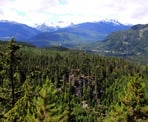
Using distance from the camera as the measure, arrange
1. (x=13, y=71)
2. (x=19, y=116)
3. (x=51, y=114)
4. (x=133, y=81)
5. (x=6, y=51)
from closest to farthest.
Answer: (x=51, y=114), (x=19, y=116), (x=6, y=51), (x=13, y=71), (x=133, y=81)

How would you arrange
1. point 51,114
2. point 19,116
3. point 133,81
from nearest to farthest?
point 51,114, point 19,116, point 133,81

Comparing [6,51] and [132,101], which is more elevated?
[6,51]

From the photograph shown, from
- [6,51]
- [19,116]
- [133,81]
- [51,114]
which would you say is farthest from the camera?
[133,81]

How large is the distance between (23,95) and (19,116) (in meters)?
3.15

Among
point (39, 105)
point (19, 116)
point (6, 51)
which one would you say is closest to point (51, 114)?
point (39, 105)

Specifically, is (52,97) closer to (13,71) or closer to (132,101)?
(13,71)

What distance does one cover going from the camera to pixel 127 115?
36.7 metres

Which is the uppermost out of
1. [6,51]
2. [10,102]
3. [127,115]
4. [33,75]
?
[6,51]

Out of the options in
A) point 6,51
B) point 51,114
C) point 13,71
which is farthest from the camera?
point 13,71

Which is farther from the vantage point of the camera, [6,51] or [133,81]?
[133,81]

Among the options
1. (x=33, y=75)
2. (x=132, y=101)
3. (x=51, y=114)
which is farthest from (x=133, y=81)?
(x=51, y=114)

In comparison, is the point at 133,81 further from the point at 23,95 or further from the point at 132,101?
the point at 23,95

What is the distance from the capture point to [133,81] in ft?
120

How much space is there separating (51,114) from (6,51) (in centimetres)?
847
